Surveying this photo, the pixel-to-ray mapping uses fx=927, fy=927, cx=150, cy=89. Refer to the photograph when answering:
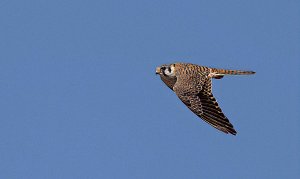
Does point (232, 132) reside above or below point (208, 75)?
below

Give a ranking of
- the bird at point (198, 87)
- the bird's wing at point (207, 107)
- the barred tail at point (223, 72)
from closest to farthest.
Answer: the bird's wing at point (207, 107) → the bird at point (198, 87) → the barred tail at point (223, 72)

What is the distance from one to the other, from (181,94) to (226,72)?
3.65 ft

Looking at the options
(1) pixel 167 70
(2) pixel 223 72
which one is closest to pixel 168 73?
(1) pixel 167 70

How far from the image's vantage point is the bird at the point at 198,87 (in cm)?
1535

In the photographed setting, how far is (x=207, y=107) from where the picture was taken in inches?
615

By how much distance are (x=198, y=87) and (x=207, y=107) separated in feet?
1.94

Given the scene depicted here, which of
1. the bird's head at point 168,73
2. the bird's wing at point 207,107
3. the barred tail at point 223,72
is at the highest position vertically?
the bird's head at point 168,73

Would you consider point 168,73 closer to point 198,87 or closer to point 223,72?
point 198,87

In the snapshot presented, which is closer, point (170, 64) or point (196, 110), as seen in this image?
point (196, 110)

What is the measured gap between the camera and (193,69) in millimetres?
16500

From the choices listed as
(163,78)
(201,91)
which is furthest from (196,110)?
(163,78)

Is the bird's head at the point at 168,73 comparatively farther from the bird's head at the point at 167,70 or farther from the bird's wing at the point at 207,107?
the bird's wing at the point at 207,107

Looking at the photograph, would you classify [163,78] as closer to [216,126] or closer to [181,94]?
[181,94]

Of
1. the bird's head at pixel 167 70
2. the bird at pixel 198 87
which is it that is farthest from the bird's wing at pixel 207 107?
the bird's head at pixel 167 70
